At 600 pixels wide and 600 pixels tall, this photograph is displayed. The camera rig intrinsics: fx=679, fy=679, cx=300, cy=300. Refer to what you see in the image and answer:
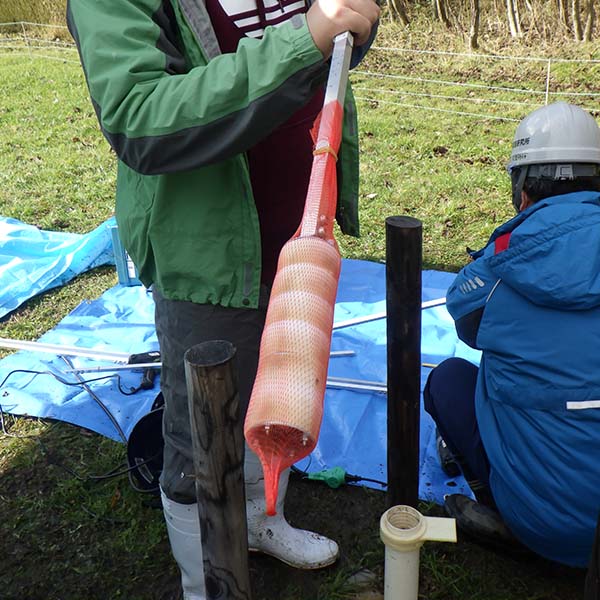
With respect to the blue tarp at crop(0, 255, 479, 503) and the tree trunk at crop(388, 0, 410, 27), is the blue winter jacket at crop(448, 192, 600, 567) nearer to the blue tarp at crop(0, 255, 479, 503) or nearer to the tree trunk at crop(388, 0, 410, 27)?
the blue tarp at crop(0, 255, 479, 503)

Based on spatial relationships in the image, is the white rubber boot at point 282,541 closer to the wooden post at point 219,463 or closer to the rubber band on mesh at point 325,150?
the wooden post at point 219,463

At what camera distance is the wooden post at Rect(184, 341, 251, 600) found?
4.04 feet

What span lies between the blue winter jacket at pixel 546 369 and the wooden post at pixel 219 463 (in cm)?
100

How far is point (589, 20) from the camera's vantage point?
953 cm

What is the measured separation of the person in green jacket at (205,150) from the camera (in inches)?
51.6

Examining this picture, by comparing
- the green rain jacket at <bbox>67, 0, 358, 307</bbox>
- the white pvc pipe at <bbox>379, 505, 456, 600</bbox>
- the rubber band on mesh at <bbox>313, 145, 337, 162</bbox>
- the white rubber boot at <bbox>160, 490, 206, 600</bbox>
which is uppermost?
the green rain jacket at <bbox>67, 0, 358, 307</bbox>

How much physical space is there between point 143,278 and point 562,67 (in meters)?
9.01

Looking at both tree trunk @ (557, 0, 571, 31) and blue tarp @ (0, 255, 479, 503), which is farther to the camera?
tree trunk @ (557, 0, 571, 31)

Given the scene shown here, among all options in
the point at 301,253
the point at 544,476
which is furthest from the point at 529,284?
the point at 301,253

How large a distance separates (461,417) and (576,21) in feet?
29.7

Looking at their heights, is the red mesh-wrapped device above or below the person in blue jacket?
above

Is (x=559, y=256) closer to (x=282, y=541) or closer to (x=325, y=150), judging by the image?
(x=325, y=150)

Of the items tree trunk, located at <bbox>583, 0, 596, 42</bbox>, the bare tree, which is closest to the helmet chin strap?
tree trunk, located at <bbox>583, 0, 596, 42</bbox>

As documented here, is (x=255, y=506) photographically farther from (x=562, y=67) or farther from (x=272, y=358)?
(x=562, y=67)
